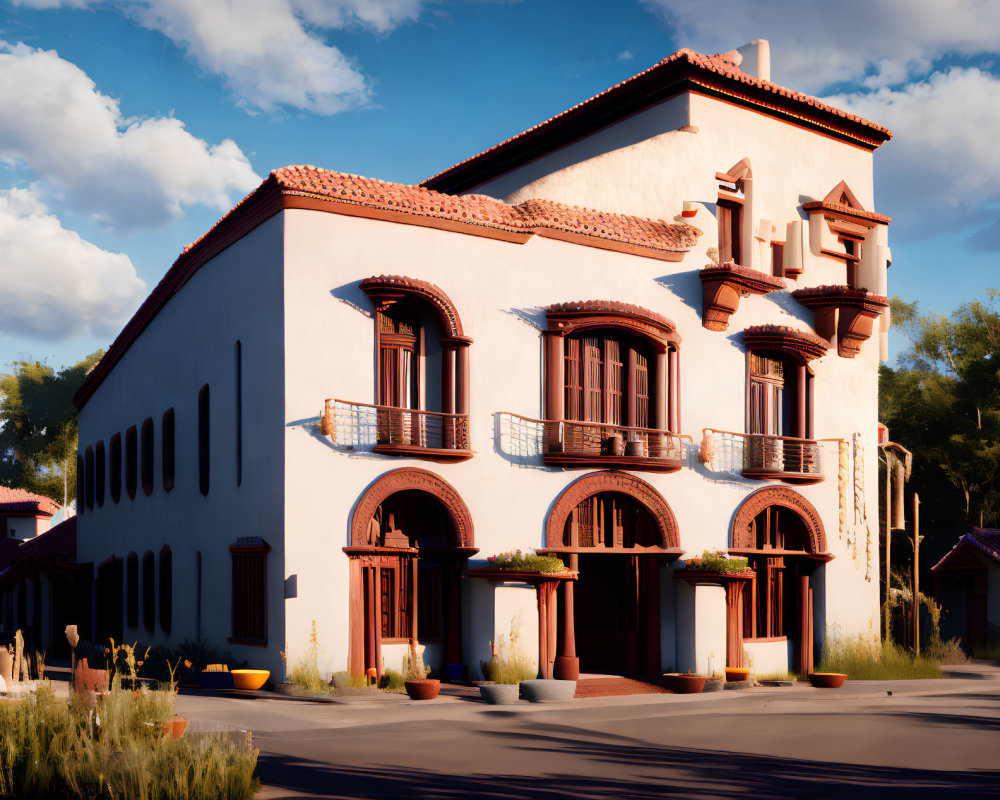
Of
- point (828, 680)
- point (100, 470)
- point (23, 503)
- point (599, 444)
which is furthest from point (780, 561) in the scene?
point (23, 503)

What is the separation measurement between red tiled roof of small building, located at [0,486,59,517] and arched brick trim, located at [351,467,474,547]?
43185mm

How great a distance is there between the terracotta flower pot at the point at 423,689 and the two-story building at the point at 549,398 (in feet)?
5.94

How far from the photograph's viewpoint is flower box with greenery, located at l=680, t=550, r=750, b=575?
26625mm

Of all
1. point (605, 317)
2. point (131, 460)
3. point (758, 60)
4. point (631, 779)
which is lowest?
point (631, 779)

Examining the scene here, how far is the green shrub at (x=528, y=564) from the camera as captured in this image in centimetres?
2405

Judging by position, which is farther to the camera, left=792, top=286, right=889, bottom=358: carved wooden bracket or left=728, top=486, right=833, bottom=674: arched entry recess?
left=792, top=286, right=889, bottom=358: carved wooden bracket

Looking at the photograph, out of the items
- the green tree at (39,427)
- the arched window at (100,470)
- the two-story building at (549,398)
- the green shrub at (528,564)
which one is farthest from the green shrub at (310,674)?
the green tree at (39,427)

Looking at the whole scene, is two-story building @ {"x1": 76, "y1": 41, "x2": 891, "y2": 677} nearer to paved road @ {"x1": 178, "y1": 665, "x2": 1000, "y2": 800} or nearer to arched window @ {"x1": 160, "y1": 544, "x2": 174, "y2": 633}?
arched window @ {"x1": 160, "y1": 544, "x2": 174, "y2": 633}

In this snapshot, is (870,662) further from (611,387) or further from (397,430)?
(397,430)

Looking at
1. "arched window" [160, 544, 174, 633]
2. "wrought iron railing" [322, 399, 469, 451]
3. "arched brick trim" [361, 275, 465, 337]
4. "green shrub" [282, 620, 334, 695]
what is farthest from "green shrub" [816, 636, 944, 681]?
"arched window" [160, 544, 174, 633]

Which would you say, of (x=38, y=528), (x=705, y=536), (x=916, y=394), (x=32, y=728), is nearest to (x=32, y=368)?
(x=38, y=528)

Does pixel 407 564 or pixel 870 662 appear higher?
pixel 407 564

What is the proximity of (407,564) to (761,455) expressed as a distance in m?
10.4

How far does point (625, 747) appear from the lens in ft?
53.0
